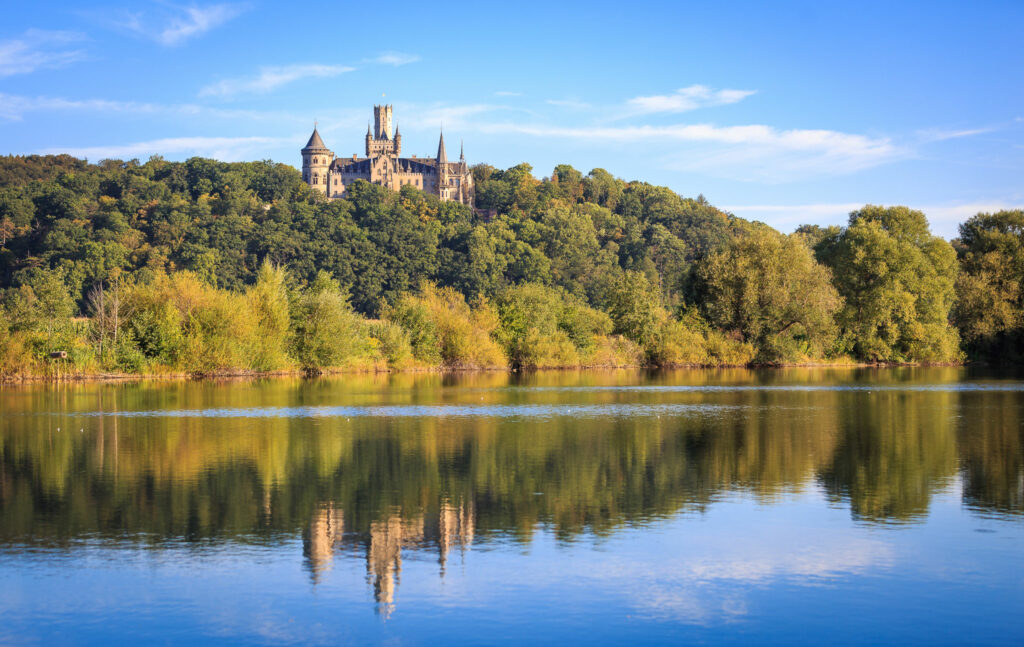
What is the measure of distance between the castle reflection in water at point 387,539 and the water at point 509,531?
51mm

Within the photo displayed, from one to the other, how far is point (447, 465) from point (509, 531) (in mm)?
5425

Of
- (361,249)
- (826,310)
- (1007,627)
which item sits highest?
(361,249)

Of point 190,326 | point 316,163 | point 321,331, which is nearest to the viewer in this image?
point 190,326

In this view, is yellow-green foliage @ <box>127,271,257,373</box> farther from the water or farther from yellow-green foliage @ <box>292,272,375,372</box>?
the water

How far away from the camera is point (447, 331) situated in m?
56.4

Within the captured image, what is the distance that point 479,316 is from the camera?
2266 inches

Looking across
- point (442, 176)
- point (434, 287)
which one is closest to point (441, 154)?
point (442, 176)

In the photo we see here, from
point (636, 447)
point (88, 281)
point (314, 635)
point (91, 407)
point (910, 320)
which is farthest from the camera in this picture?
point (88, 281)

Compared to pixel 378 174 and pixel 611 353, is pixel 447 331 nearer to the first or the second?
pixel 611 353

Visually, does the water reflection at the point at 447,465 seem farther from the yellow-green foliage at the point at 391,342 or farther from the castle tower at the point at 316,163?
the castle tower at the point at 316,163

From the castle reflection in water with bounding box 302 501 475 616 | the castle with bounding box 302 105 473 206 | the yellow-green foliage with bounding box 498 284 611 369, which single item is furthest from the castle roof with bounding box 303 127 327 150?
the castle reflection in water with bounding box 302 501 475 616

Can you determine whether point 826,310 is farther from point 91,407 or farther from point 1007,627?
point 1007,627

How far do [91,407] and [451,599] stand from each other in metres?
23.2

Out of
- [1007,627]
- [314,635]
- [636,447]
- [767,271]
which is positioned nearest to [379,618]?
[314,635]
